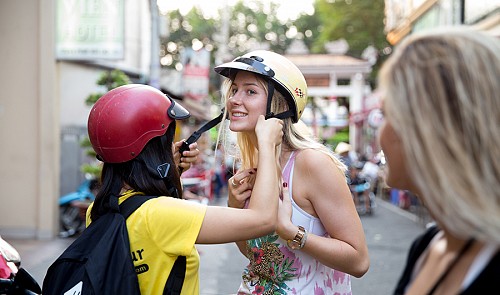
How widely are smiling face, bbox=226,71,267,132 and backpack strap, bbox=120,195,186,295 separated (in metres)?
0.60

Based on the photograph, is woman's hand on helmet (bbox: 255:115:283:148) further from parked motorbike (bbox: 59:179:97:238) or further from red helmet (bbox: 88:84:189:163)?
parked motorbike (bbox: 59:179:97:238)

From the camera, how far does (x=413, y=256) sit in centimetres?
141

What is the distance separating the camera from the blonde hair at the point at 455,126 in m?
1.12

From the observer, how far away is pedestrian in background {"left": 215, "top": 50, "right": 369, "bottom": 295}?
2.24 meters

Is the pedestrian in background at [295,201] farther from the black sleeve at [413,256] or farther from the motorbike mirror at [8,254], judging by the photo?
the motorbike mirror at [8,254]

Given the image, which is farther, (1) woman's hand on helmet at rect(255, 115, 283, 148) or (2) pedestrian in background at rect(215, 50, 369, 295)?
(2) pedestrian in background at rect(215, 50, 369, 295)

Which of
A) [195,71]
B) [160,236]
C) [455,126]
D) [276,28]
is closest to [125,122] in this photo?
[160,236]

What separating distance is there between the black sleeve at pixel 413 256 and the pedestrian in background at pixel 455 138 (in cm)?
13

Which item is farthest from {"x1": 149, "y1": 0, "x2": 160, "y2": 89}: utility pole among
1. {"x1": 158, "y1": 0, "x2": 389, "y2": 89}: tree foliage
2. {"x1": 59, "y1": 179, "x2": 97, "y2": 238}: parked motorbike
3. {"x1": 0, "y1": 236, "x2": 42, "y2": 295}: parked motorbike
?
{"x1": 158, "y1": 0, "x2": 389, "y2": 89}: tree foliage

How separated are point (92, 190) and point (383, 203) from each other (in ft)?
36.0

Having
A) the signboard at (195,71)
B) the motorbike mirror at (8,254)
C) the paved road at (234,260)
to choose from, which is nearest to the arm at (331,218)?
the motorbike mirror at (8,254)

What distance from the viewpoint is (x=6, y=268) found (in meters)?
2.60

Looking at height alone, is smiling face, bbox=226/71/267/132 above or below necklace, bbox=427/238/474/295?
above

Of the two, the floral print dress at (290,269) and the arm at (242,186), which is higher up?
the arm at (242,186)
